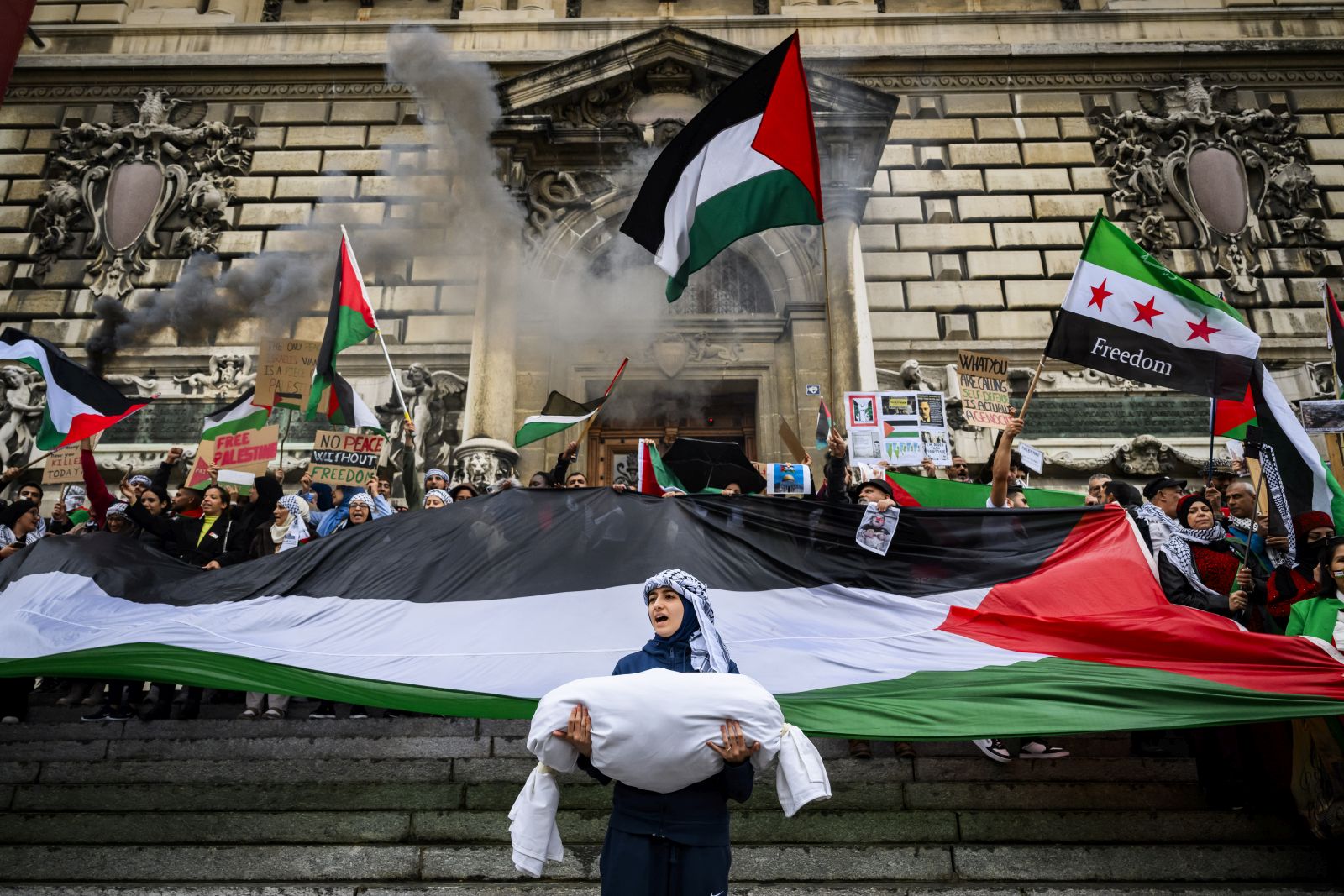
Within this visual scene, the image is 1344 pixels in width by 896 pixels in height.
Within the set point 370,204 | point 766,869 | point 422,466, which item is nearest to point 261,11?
point 370,204

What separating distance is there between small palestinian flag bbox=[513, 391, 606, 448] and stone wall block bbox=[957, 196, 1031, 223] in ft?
25.4

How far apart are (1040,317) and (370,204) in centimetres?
983

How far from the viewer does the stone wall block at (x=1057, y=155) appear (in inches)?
574

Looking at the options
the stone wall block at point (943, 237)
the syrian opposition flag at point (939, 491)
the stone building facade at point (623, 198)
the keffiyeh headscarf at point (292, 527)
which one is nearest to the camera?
the keffiyeh headscarf at point (292, 527)

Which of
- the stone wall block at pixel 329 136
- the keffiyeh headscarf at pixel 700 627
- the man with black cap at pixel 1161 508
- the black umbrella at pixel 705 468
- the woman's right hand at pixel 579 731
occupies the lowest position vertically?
the woman's right hand at pixel 579 731

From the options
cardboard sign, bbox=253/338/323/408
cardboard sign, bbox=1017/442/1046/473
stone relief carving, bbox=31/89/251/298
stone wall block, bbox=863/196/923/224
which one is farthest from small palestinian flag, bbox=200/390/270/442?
stone wall block, bbox=863/196/923/224

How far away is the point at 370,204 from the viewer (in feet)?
47.8

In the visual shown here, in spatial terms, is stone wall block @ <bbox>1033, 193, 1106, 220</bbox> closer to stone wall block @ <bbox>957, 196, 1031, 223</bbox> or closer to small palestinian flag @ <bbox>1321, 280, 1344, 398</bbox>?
stone wall block @ <bbox>957, 196, 1031, 223</bbox>

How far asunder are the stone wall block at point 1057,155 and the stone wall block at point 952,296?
226 centimetres

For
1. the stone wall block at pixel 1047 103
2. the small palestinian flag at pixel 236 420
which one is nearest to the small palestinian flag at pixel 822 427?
the small palestinian flag at pixel 236 420

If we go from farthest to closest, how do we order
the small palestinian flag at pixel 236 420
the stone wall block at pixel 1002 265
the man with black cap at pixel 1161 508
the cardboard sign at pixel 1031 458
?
1. the stone wall block at pixel 1002 265
2. the cardboard sign at pixel 1031 458
3. the small palestinian flag at pixel 236 420
4. the man with black cap at pixel 1161 508

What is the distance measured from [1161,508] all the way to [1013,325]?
24.7ft

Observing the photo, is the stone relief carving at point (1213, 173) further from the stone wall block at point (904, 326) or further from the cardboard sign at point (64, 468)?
the cardboard sign at point (64, 468)

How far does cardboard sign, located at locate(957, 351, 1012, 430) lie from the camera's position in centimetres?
995
